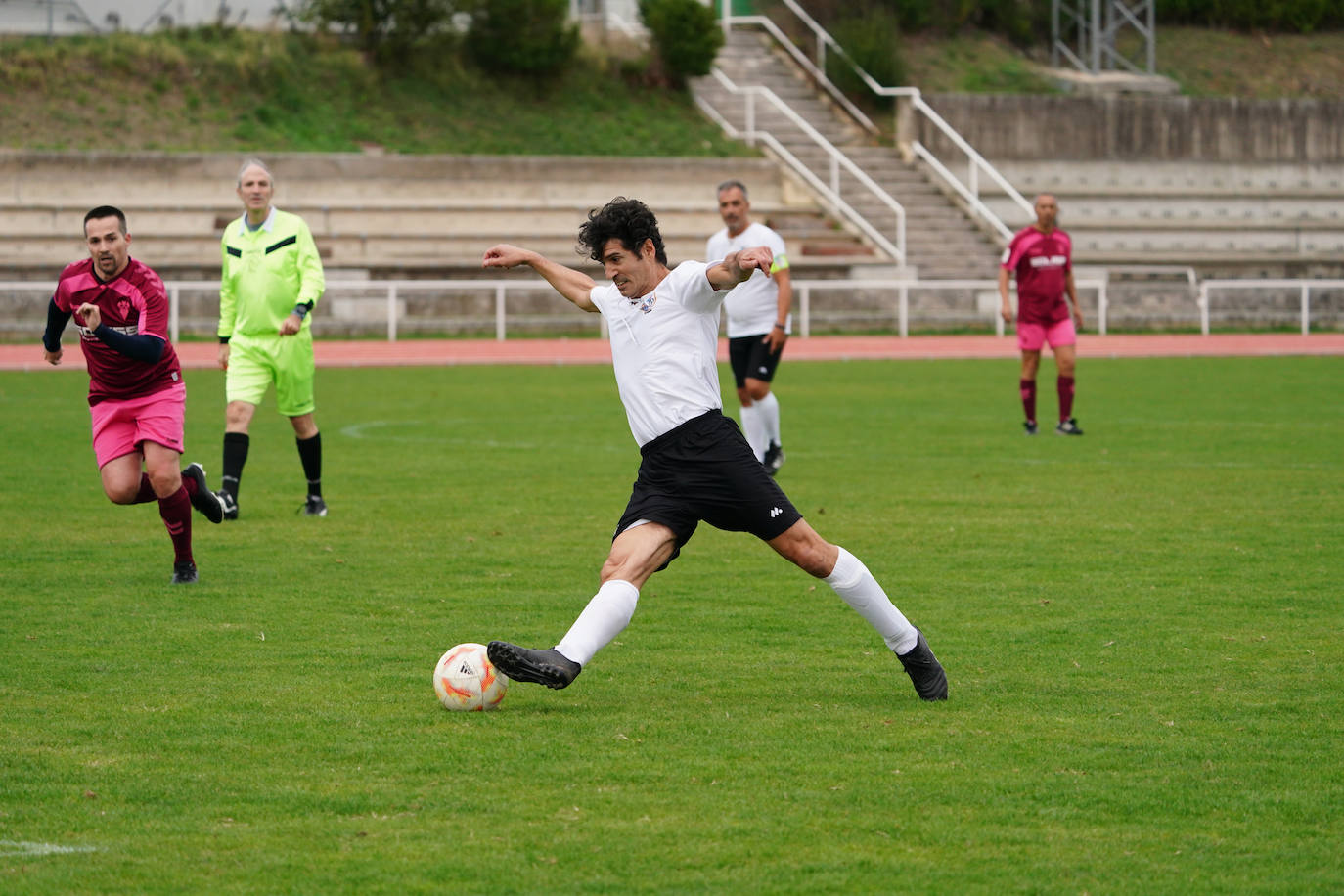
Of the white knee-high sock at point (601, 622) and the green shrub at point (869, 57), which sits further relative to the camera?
the green shrub at point (869, 57)

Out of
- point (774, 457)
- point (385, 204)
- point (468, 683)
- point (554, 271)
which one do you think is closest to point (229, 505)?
point (774, 457)

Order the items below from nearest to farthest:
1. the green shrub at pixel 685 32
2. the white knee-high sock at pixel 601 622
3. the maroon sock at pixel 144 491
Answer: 1. the white knee-high sock at pixel 601 622
2. the maroon sock at pixel 144 491
3. the green shrub at pixel 685 32

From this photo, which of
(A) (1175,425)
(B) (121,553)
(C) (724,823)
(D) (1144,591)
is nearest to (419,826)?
(C) (724,823)

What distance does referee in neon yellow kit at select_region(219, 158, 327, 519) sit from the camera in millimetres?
11320

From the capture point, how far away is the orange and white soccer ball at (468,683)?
246 inches

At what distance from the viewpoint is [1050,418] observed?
60.2 ft

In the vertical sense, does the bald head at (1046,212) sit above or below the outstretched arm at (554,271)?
above

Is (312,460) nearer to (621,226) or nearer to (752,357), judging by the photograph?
(752,357)

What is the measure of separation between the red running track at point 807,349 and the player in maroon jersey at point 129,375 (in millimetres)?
17126

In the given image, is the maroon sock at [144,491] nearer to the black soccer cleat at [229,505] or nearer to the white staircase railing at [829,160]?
the black soccer cleat at [229,505]

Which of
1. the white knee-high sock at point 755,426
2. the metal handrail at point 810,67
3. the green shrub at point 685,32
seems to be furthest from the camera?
the metal handrail at point 810,67

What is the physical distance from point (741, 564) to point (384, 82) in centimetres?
3129

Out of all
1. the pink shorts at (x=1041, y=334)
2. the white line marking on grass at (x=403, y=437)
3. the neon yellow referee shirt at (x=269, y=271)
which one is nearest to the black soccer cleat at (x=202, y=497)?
the neon yellow referee shirt at (x=269, y=271)

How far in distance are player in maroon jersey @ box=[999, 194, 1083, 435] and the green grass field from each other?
3.08m
